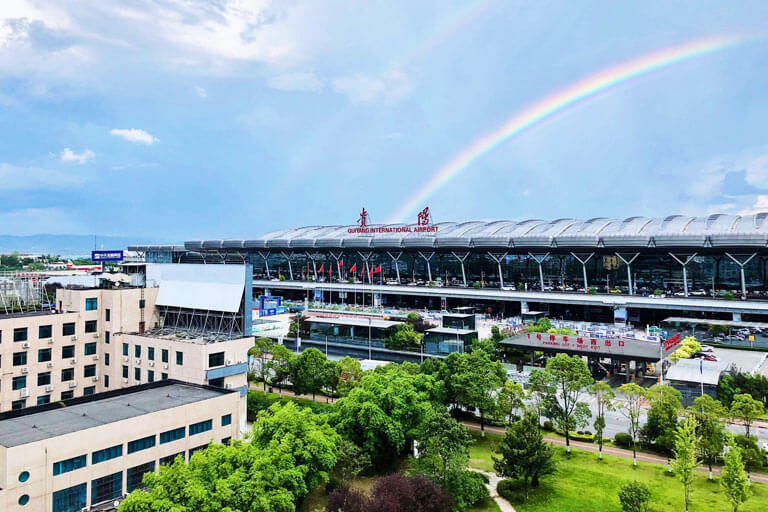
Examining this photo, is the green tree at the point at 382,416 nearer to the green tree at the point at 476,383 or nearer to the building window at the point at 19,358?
the green tree at the point at 476,383

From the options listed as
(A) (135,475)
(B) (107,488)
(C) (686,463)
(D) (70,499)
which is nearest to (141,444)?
(A) (135,475)

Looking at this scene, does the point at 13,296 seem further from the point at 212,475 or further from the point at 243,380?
the point at 212,475

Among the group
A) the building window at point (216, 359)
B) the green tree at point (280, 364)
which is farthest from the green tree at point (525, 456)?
the green tree at point (280, 364)

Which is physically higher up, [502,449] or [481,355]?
[481,355]

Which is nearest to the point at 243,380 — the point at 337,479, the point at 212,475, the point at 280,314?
the point at 337,479

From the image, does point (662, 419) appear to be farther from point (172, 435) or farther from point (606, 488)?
point (172, 435)

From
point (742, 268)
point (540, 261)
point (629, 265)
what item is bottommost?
point (742, 268)
